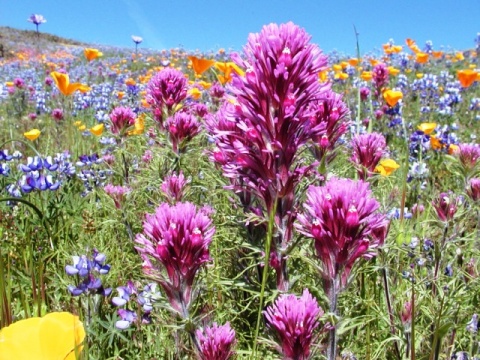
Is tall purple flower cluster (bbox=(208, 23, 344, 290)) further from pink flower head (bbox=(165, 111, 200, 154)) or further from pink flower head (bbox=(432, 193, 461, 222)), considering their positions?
pink flower head (bbox=(165, 111, 200, 154))

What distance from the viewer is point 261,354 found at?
6.66ft

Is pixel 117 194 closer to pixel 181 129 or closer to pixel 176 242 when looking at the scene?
pixel 181 129

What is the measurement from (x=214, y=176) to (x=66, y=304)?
109 centimetres

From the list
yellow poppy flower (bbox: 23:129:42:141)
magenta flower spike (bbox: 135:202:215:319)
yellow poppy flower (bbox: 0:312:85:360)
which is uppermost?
yellow poppy flower (bbox: 23:129:42:141)

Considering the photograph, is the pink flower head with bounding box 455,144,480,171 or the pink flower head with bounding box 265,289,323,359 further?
the pink flower head with bounding box 455,144,480,171

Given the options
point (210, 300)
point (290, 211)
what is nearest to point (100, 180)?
point (210, 300)

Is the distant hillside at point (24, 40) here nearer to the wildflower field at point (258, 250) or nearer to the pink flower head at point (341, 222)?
the wildflower field at point (258, 250)

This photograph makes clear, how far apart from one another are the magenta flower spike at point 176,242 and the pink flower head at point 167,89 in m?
2.02

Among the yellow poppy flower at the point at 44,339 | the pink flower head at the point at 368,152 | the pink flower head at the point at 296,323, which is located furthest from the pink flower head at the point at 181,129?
the yellow poppy flower at the point at 44,339

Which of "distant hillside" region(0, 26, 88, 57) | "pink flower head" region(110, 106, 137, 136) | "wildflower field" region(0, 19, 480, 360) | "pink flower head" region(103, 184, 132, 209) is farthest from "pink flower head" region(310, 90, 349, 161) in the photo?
"distant hillside" region(0, 26, 88, 57)

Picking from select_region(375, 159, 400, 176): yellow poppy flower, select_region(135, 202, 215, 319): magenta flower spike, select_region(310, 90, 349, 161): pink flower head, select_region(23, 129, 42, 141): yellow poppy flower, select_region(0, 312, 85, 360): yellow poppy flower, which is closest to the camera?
select_region(0, 312, 85, 360): yellow poppy flower

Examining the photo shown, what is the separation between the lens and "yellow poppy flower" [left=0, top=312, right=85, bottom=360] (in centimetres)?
97

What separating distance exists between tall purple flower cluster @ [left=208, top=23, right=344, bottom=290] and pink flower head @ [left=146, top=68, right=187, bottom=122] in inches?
69.0

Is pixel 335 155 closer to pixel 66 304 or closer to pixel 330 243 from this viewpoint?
pixel 330 243
